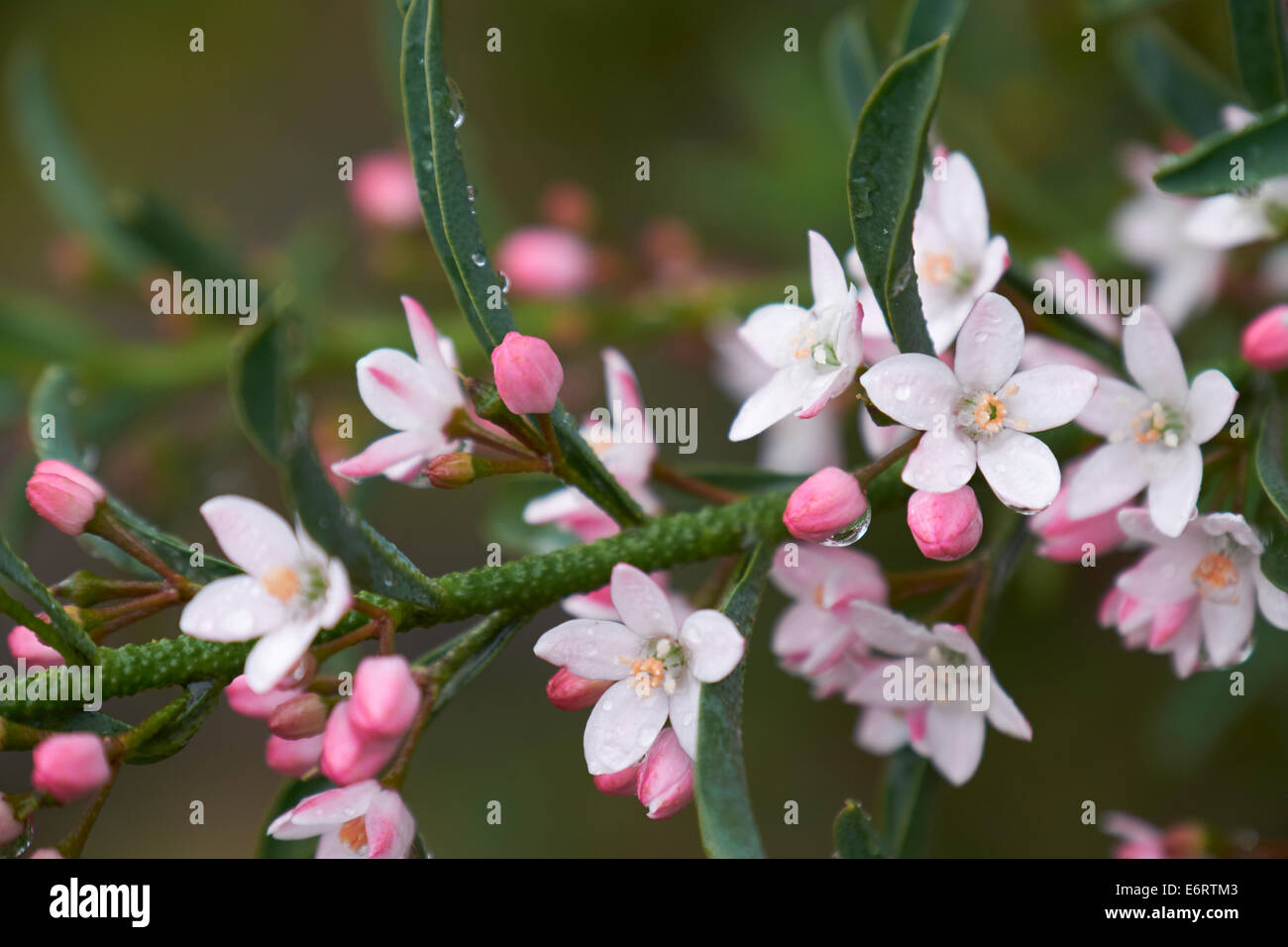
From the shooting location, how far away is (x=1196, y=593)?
4.01 ft

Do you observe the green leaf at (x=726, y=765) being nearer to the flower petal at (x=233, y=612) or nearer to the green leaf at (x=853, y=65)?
the flower petal at (x=233, y=612)

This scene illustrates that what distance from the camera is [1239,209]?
146 centimetres

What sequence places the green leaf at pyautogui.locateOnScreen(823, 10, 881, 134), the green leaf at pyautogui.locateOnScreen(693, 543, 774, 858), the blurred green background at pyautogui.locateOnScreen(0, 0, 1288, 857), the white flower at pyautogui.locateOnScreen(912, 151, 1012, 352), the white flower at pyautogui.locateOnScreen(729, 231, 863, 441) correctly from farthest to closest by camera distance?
the blurred green background at pyautogui.locateOnScreen(0, 0, 1288, 857), the green leaf at pyautogui.locateOnScreen(823, 10, 881, 134), the white flower at pyautogui.locateOnScreen(912, 151, 1012, 352), the white flower at pyautogui.locateOnScreen(729, 231, 863, 441), the green leaf at pyautogui.locateOnScreen(693, 543, 774, 858)

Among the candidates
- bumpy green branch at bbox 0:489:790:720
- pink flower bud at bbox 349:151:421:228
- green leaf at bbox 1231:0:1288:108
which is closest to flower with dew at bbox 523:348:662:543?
bumpy green branch at bbox 0:489:790:720

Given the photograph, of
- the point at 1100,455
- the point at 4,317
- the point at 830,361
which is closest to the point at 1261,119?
the point at 1100,455

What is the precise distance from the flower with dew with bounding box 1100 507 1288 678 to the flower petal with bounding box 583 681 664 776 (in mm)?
532

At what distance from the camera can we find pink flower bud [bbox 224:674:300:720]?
1.15 meters

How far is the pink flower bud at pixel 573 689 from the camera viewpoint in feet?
3.76

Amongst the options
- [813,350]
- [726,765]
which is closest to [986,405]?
[813,350]

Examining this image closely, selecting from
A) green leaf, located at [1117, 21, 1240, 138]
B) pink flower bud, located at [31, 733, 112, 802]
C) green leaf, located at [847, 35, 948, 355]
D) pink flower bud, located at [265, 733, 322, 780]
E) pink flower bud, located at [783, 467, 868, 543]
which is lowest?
pink flower bud, located at [265, 733, 322, 780]

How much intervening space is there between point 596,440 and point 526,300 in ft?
3.48

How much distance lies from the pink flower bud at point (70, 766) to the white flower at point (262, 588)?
0.44 feet

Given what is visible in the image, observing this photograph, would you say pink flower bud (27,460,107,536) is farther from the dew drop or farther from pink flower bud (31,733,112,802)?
the dew drop

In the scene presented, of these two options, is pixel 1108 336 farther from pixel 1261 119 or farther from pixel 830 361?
pixel 830 361
